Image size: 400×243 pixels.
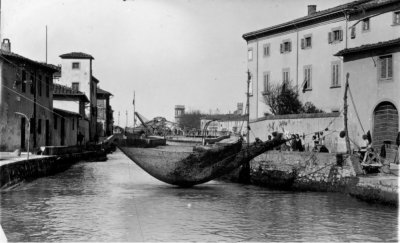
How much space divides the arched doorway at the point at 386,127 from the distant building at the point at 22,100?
15.7 metres

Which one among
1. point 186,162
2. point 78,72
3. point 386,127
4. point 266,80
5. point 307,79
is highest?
point 78,72

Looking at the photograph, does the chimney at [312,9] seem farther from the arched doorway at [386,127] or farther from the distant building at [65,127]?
the distant building at [65,127]

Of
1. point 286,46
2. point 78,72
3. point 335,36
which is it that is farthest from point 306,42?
point 78,72

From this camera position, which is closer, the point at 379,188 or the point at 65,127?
the point at 379,188

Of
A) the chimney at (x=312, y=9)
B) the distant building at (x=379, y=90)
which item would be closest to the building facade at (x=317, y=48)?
the chimney at (x=312, y=9)

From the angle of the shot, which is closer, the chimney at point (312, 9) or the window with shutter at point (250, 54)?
the chimney at point (312, 9)

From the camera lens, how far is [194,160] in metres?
22.6

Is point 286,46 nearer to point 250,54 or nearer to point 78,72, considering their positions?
point 250,54

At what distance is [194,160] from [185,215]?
6.79 metres

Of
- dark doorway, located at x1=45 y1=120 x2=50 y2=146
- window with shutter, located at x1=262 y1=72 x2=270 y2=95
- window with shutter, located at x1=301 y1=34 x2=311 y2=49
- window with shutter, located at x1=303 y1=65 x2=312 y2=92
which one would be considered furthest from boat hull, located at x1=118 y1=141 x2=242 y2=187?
window with shutter, located at x1=262 y1=72 x2=270 y2=95

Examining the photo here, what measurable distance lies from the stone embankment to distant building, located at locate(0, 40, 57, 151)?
11.2 metres

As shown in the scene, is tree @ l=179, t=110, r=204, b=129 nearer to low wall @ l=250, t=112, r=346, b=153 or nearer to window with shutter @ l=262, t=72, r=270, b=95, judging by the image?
window with shutter @ l=262, t=72, r=270, b=95

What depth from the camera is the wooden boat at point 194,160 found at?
22.6 m

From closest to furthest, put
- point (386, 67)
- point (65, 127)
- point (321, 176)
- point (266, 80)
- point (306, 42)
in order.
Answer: point (321, 176)
point (386, 67)
point (306, 42)
point (266, 80)
point (65, 127)
